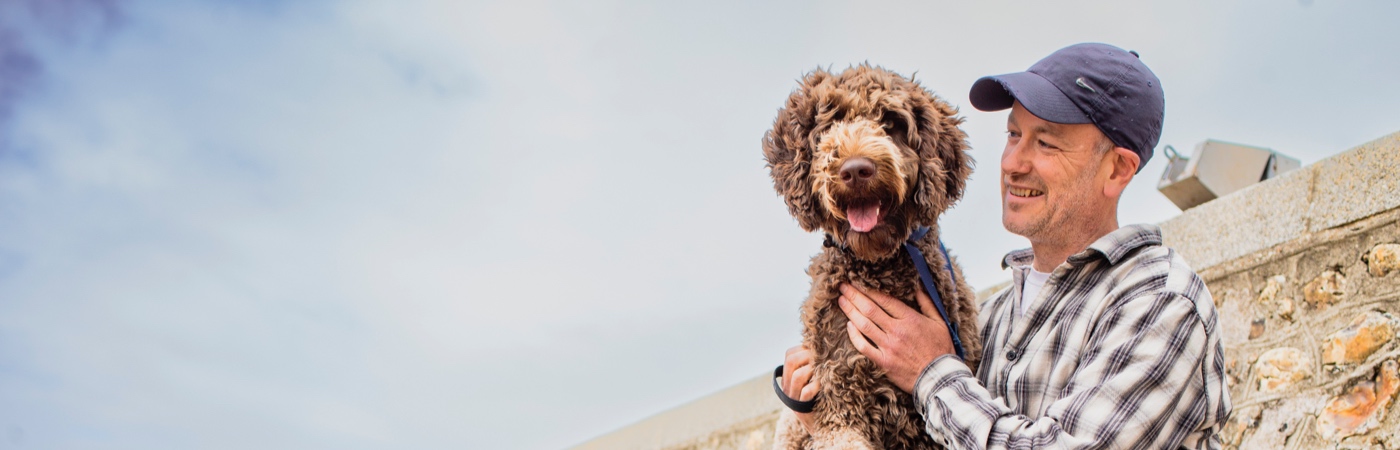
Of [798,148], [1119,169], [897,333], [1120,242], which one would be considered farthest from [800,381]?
[1119,169]

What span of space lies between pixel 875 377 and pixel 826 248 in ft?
1.22

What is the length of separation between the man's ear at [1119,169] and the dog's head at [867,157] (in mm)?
350

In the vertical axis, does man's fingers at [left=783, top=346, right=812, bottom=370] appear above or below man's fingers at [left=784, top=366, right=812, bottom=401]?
above

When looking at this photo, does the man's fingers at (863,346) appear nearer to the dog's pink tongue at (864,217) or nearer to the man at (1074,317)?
the man at (1074,317)

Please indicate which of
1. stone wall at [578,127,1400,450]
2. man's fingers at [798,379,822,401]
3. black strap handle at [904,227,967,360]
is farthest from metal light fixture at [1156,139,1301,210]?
man's fingers at [798,379,822,401]

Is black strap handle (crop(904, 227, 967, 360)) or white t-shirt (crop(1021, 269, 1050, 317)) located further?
white t-shirt (crop(1021, 269, 1050, 317))

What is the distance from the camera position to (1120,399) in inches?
81.2

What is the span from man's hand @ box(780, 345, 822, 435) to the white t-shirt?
59 cm

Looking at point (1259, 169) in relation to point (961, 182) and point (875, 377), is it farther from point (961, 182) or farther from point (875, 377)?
point (875, 377)

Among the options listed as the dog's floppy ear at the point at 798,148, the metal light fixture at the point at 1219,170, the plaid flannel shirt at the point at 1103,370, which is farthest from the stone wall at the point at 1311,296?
the dog's floppy ear at the point at 798,148

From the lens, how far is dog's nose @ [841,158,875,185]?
7.27 ft

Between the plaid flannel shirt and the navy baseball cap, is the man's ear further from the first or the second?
the plaid flannel shirt

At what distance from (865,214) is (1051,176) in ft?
1.71

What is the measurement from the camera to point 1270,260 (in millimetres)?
3586
